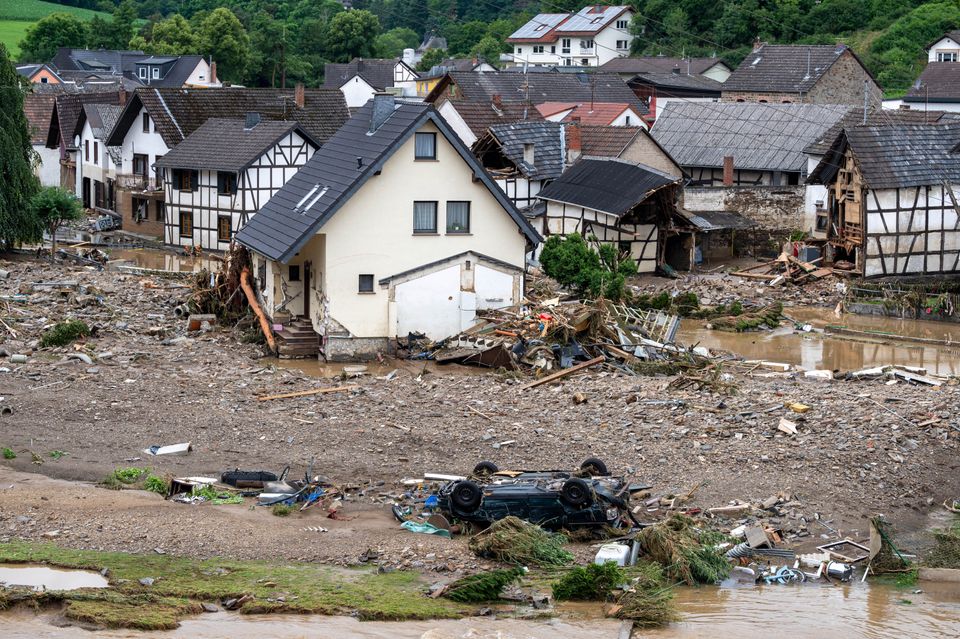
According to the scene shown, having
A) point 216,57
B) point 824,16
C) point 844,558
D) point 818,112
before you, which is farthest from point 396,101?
point 216,57

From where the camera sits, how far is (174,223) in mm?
50719

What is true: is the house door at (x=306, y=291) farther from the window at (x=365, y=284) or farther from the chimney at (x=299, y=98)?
the chimney at (x=299, y=98)

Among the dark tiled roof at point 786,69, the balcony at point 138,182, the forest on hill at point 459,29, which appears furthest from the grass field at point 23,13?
the dark tiled roof at point 786,69

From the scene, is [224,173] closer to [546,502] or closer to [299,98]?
[299,98]

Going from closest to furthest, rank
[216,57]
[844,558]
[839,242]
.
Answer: [844,558] → [839,242] → [216,57]

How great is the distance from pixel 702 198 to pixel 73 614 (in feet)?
127

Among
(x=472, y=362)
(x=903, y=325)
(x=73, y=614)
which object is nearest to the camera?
(x=73, y=614)

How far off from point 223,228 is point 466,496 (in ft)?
108

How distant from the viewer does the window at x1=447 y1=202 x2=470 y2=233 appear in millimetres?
30688

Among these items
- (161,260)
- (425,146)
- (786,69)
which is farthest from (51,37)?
(425,146)

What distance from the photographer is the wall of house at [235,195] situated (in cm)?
4762

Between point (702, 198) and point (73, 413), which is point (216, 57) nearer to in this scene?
point (702, 198)

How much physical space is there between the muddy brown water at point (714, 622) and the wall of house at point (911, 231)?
2687 centimetres

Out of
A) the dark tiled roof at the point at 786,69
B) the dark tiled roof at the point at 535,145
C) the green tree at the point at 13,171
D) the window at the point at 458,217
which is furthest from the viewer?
the dark tiled roof at the point at 786,69
